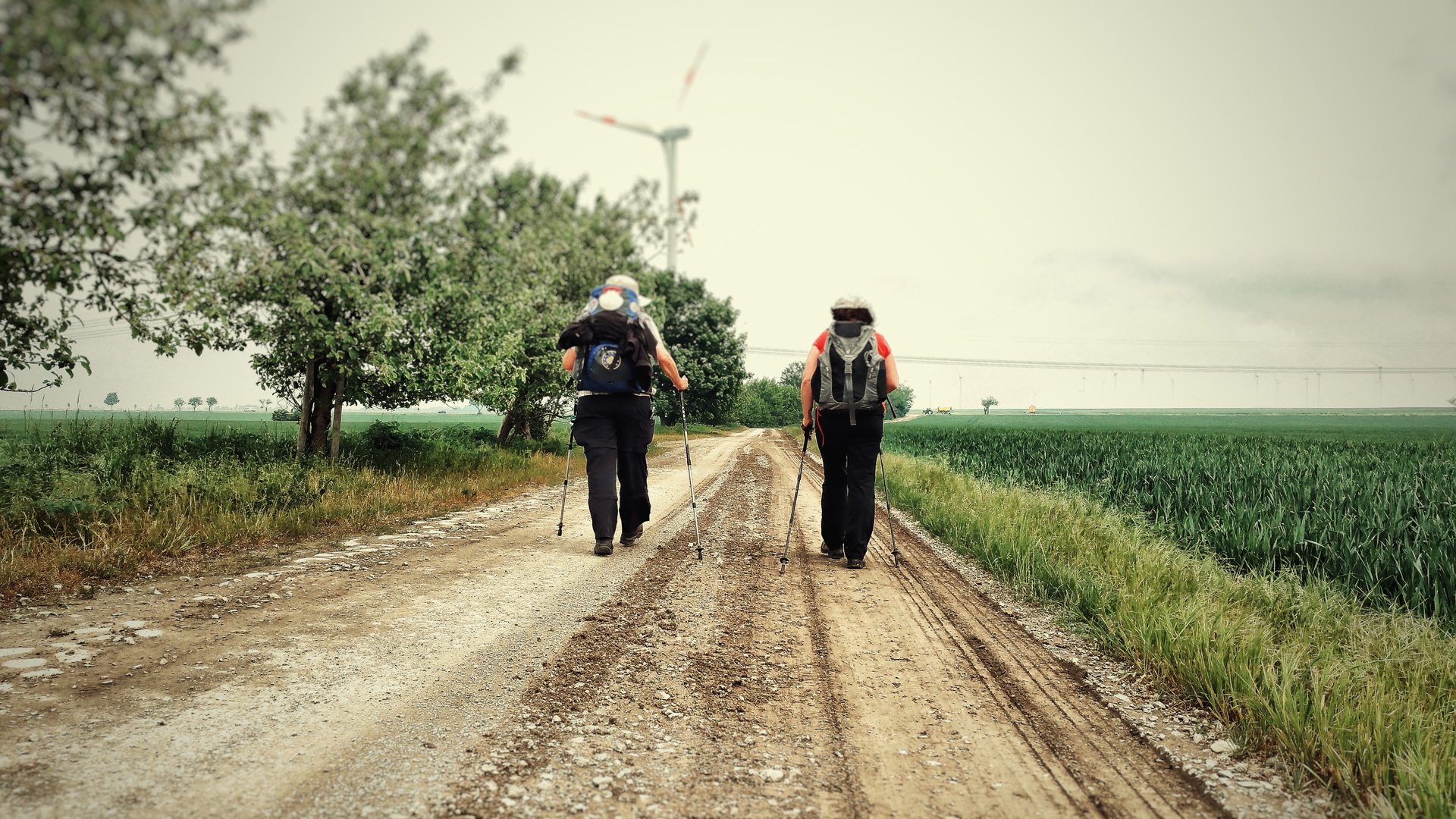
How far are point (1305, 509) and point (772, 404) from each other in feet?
339

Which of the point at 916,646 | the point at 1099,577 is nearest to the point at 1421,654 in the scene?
the point at 1099,577

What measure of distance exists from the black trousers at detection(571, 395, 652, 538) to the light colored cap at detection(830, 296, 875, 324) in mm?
1977

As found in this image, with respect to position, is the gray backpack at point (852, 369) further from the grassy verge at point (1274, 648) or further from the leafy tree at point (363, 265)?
the leafy tree at point (363, 265)

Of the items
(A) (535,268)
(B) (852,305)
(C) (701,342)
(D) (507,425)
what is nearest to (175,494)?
(B) (852,305)

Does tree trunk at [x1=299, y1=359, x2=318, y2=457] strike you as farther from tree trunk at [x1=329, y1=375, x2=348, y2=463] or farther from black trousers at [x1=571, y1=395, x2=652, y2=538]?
black trousers at [x1=571, y1=395, x2=652, y2=538]

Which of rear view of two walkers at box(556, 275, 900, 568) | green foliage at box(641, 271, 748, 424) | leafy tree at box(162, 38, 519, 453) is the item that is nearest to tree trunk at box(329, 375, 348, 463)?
leafy tree at box(162, 38, 519, 453)

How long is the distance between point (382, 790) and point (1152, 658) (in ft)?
12.4

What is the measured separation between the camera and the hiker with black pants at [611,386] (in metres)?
6.18

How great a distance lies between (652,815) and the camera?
2189mm

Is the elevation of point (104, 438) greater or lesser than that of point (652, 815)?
greater

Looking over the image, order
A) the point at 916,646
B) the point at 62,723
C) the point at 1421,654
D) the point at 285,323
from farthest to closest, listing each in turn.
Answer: the point at 285,323 → the point at 916,646 → the point at 1421,654 → the point at 62,723

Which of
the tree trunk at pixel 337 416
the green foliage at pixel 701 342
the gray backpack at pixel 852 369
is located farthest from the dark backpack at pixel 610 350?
the green foliage at pixel 701 342

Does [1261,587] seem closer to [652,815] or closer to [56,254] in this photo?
[652,815]

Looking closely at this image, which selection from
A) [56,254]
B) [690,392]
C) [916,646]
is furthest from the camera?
[690,392]
